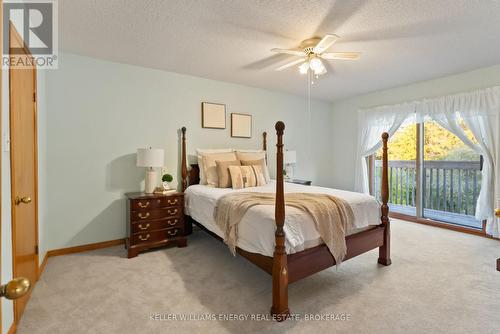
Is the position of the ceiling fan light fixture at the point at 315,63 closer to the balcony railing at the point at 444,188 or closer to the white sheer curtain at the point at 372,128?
the white sheer curtain at the point at 372,128

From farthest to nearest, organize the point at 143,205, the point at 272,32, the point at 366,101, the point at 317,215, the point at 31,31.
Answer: the point at 366,101
the point at 143,205
the point at 272,32
the point at 31,31
the point at 317,215

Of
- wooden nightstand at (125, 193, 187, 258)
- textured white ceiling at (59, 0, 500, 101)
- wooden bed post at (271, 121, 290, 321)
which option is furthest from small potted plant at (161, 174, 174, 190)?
wooden bed post at (271, 121, 290, 321)

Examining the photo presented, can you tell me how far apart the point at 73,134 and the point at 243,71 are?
2430mm

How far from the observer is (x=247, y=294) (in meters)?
2.16

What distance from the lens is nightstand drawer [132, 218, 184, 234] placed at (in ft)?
9.77

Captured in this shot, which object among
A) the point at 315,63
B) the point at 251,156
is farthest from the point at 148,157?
the point at 315,63

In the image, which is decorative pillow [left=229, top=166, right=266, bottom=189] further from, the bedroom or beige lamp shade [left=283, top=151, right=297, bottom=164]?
beige lamp shade [left=283, top=151, right=297, bottom=164]

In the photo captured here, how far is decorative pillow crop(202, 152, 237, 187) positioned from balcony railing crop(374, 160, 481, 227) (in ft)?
11.3

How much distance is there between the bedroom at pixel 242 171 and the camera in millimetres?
1885

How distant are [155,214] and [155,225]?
0.14m

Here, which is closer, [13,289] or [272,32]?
[13,289]

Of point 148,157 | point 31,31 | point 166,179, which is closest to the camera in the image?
point 31,31

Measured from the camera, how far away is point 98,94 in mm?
3223

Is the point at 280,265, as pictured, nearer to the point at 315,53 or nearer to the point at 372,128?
the point at 315,53
